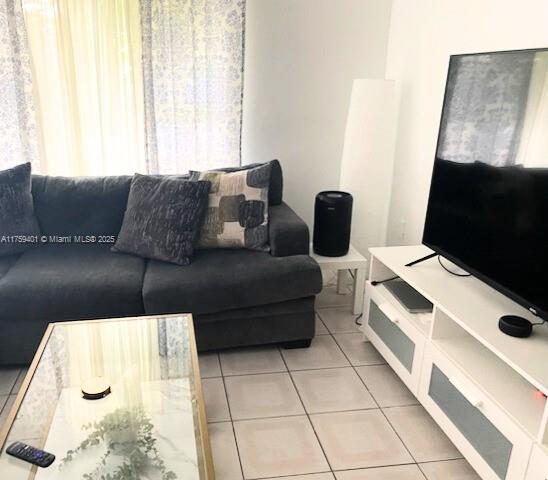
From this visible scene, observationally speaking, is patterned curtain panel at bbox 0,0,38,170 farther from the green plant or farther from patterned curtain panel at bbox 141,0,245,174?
the green plant

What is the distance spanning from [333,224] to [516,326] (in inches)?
51.1

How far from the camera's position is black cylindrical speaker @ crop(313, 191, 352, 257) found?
2781 mm

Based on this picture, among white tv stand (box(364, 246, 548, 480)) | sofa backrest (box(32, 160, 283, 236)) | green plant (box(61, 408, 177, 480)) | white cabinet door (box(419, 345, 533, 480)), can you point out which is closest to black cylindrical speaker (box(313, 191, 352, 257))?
white tv stand (box(364, 246, 548, 480))

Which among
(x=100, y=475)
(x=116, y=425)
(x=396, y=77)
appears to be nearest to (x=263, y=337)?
(x=116, y=425)

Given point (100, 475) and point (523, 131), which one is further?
point (523, 131)

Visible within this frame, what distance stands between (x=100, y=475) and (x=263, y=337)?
3.93 ft

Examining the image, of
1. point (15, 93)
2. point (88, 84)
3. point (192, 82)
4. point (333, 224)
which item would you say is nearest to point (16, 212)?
point (15, 93)

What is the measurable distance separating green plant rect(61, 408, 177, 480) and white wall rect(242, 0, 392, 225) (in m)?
2.06

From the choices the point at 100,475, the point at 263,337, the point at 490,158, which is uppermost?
the point at 490,158

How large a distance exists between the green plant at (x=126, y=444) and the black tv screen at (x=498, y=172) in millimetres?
1268

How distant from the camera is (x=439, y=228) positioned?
86.1 inches

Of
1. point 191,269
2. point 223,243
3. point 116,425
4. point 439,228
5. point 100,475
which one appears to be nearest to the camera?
point 100,475

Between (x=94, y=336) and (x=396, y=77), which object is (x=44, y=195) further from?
(x=396, y=77)

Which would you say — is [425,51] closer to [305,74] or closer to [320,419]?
[305,74]
